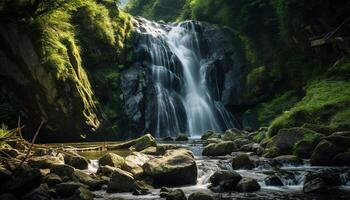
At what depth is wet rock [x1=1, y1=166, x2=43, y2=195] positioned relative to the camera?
34.9 feet

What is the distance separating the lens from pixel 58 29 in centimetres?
2853

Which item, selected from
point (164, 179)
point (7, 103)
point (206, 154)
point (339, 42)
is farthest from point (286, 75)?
point (164, 179)

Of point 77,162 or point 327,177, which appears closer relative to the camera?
point 327,177

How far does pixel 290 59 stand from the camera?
3512 centimetres

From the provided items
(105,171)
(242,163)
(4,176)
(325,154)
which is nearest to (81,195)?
(4,176)

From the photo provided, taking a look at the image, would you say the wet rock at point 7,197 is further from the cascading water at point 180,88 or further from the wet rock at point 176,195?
the cascading water at point 180,88

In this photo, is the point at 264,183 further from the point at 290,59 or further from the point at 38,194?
the point at 290,59

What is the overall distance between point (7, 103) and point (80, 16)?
447 inches

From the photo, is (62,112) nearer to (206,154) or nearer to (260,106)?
(206,154)

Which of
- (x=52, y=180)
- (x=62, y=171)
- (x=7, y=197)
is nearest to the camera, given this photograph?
(x=7, y=197)

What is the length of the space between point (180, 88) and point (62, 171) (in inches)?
977

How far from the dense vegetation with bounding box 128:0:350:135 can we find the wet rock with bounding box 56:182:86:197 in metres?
12.3

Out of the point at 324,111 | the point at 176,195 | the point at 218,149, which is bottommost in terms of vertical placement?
the point at 176,195

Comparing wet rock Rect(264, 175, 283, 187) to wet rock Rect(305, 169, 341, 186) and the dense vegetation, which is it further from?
the dense vegetation
